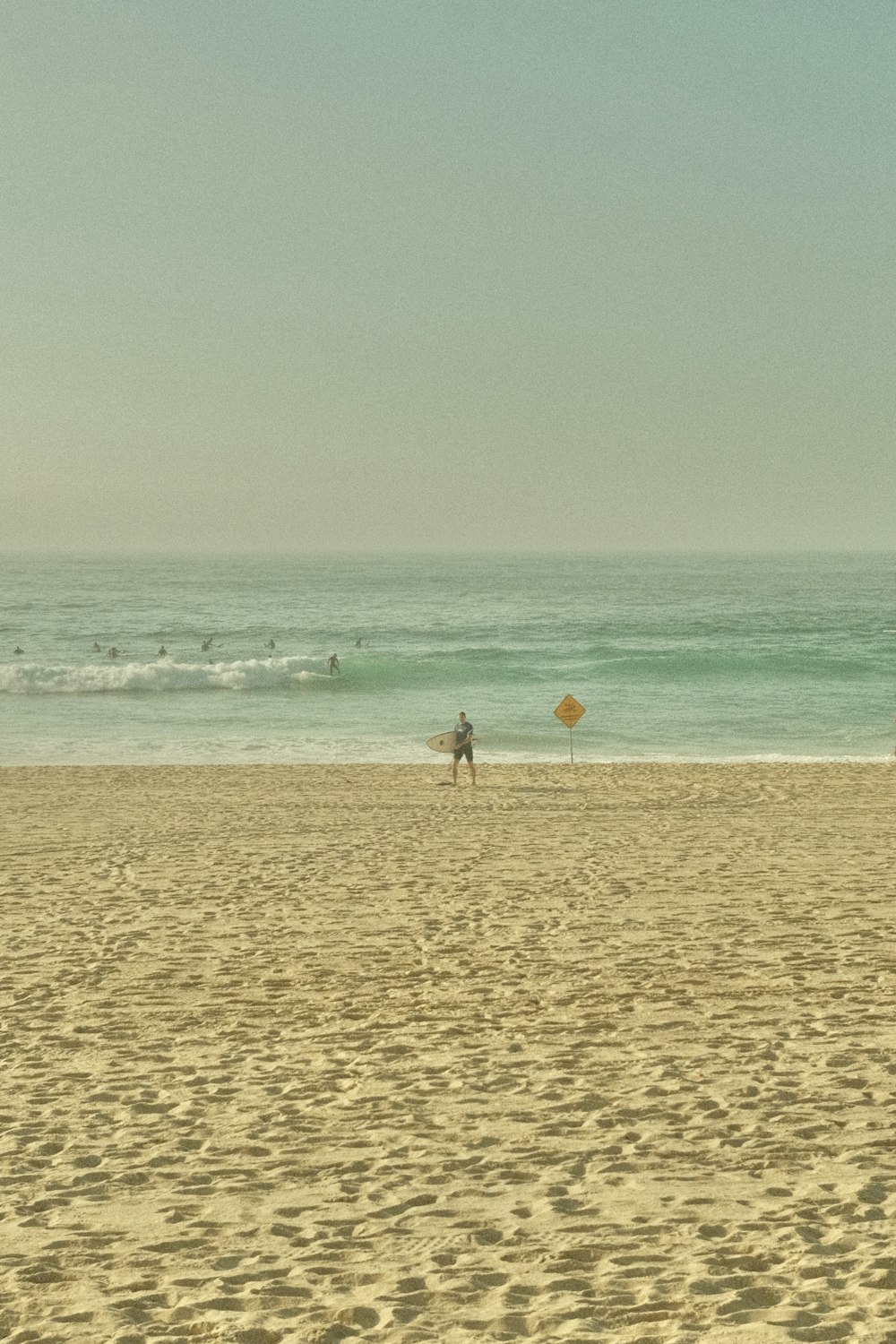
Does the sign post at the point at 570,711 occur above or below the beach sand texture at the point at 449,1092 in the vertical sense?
above

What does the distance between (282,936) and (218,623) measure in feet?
191

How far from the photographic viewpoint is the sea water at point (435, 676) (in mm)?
28500

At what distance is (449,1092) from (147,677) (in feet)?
113

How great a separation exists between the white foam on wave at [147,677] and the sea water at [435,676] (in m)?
0.08

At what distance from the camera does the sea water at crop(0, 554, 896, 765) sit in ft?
93.5

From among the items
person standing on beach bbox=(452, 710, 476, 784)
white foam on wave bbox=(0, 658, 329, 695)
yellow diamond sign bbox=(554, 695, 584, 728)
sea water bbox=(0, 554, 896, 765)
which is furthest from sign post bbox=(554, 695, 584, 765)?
white foam on wave bbox=(0, 658, 329, 695)

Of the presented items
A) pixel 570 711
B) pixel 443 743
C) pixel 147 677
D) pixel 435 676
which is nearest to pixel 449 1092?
pixel 570 711

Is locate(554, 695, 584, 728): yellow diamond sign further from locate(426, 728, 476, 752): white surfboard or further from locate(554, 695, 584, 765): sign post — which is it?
locate(426, 728, 476, 752): white surfboard

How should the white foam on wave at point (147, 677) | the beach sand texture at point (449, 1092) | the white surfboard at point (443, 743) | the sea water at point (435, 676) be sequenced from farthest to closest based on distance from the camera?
the white foam on wave at point (147, 677) < the sea water at point (435, 676) < the white surfboard at point (443, 743) < the beach sand texture at point (449, 1092)

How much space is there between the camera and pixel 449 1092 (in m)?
7.45

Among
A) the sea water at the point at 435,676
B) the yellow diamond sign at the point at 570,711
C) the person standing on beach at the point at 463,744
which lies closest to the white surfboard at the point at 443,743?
the person standing on beach at the point at 463,744

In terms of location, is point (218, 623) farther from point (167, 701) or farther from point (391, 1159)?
point (391, 1159)

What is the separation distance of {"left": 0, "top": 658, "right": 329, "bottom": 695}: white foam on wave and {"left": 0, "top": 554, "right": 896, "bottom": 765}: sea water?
82 millimetres

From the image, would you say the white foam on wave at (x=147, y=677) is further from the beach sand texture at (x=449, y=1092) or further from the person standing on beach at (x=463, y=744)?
the beach sand texture at (x=449, y=1092)
